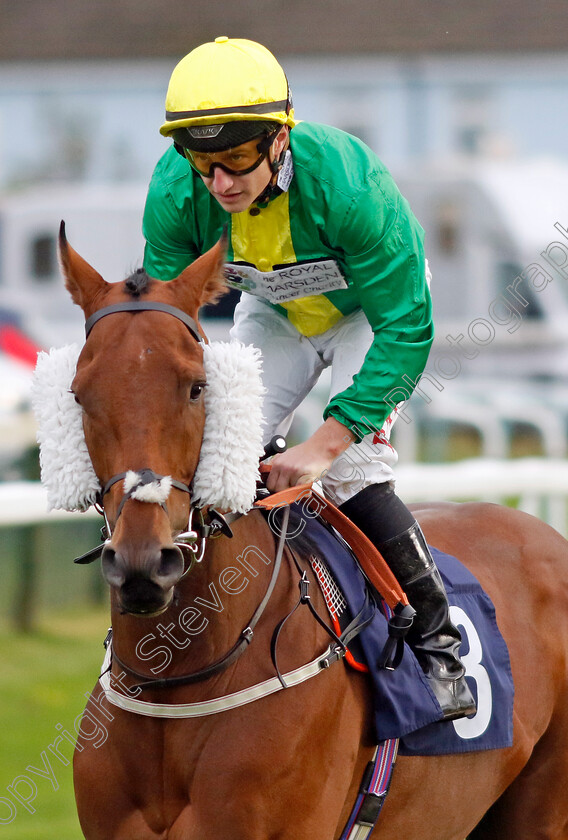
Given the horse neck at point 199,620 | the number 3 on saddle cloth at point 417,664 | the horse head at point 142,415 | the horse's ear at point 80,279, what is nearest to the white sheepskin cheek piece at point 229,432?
the horse head at point 142,415

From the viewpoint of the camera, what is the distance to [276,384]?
3535 mm

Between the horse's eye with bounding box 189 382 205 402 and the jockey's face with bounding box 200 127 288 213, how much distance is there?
54 cm

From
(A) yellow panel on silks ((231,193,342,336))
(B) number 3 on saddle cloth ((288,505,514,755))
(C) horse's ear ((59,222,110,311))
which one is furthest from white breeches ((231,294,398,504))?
(C) horse's ear ((59,222,110,311))

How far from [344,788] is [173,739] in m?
0.48

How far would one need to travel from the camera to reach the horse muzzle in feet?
8.04

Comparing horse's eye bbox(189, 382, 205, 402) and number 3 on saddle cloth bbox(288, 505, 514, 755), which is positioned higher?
horse's eye bbox(189, 382, 205, 402)

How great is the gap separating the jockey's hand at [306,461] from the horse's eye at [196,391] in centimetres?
38

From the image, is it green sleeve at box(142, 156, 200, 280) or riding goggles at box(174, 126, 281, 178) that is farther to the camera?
green sleeve at box(142, 156, 200, 280)

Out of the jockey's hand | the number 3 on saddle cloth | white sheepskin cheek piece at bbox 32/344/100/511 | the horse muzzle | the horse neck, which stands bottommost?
the number 3 on saddle cloth

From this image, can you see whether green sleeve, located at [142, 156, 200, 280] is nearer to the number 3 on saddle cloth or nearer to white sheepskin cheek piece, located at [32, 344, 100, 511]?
white sheepskin cheek piece, located at [32, 344, 100, 511]

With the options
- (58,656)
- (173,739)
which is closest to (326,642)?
(173,739)

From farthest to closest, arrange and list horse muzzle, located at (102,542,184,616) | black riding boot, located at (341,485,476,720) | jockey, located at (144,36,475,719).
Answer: black riding boot, located at (341,485,476,720), jockey, located at (144,36,475,719), horse muzzle, located at (102,542,184,616)

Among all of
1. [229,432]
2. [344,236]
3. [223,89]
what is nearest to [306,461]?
[229,432]

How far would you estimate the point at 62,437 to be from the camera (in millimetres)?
2730
